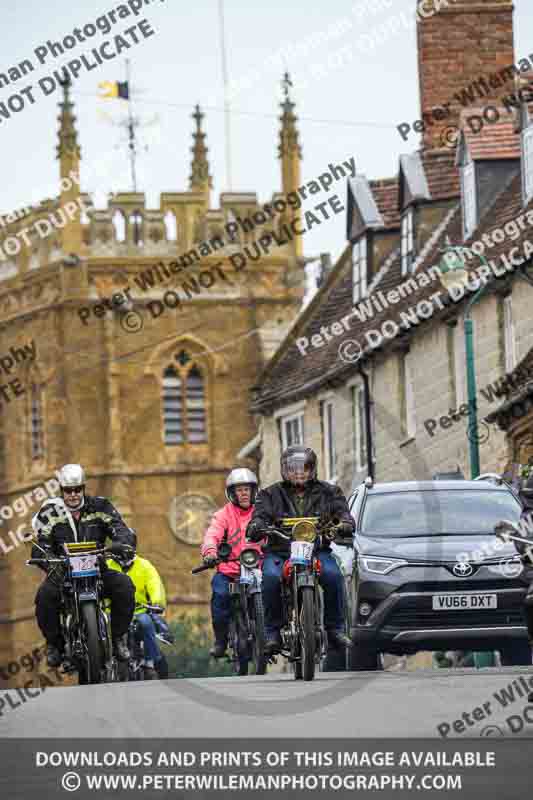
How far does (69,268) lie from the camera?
84.8 metres

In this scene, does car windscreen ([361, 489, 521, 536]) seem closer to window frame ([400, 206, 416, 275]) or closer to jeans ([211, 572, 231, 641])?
jeans ([211, 572, 231, 641])

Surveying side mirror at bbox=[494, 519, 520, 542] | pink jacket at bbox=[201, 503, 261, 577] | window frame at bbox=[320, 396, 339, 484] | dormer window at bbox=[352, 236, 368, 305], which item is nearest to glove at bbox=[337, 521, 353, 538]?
side mirror at bbox=[494, 519, 520, 542]

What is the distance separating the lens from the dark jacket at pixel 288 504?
693 inches

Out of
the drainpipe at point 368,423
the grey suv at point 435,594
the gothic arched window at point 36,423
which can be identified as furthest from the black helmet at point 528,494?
the gothic arched window at point 36,423

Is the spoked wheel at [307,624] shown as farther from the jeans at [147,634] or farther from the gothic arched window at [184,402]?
the gothic arched window at [184,402]

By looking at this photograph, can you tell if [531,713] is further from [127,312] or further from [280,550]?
[127,312]

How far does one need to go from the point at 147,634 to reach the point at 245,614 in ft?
4.37

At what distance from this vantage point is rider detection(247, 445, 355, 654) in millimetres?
17547

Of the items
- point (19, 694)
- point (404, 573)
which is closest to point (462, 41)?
point (404, 573)

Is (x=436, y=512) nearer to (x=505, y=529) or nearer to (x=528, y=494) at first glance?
(x=528, y=494)

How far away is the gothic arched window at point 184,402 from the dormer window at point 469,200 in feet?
138

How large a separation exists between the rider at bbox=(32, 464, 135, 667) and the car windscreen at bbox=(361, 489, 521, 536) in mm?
3566

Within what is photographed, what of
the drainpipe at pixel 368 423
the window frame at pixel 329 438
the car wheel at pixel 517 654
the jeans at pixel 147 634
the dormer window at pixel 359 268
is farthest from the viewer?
the window frame at pixel 329 438

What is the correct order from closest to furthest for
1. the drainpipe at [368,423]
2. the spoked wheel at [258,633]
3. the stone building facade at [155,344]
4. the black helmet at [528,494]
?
the black helmet at [528,494] < the spoked wheel at [258,633] < the drainpipe at [368,423] < the stone building facade at [155,344]
